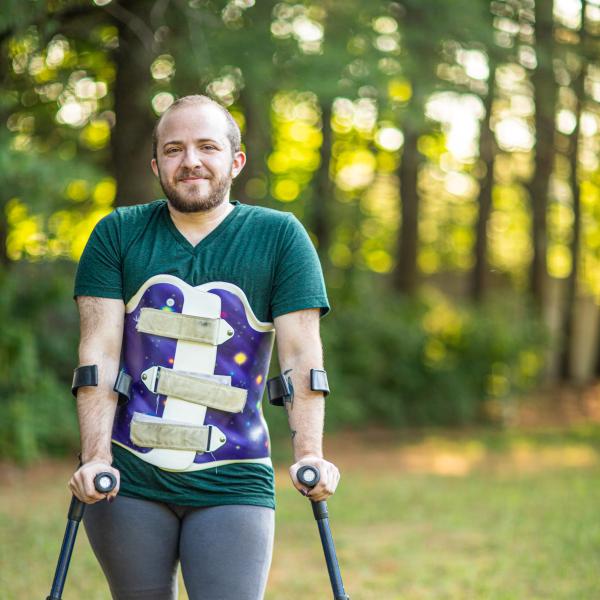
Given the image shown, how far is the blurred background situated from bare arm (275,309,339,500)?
11.6ft

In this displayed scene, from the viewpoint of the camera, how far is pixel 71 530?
284cm

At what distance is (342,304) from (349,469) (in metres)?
3.36

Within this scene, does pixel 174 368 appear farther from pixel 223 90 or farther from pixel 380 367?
pixel 380 367

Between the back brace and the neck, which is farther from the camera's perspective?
the neck

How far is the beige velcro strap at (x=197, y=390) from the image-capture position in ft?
9.23

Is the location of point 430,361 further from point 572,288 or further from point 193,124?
point 193,124

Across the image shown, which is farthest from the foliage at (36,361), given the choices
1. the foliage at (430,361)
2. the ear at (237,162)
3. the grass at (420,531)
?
the ear at (237,162)

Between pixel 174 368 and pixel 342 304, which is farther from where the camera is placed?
pixel 342 304

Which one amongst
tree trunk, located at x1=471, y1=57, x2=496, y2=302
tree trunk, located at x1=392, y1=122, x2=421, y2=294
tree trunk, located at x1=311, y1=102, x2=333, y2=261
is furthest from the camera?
tree trunk, located at x1=471, y1=57, x2=496, y2=302

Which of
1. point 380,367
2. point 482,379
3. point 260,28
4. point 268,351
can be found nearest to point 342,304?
point 380,367

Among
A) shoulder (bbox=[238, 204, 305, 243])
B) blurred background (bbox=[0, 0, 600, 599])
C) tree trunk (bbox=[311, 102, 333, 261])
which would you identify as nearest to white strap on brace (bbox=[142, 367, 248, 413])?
shoulder (bbox=[238, 204, 305, 243])

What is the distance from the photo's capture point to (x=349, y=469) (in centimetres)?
1211

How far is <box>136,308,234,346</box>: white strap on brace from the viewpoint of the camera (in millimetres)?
2832

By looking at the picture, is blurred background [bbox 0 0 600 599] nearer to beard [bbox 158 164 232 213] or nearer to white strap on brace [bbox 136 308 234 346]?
white strap on brace [bbox 136 308 234 346]
